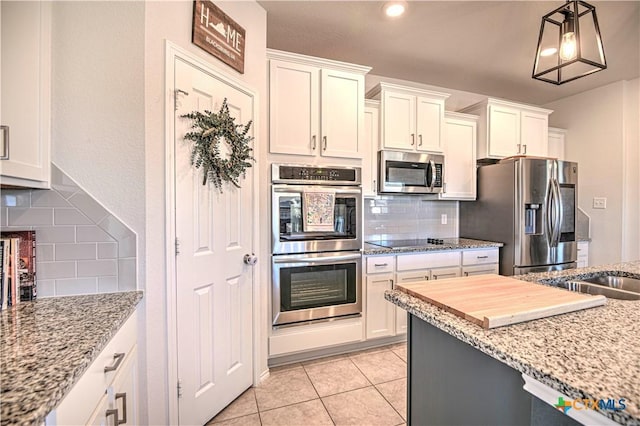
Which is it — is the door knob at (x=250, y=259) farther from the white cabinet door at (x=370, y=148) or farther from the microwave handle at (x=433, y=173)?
the microwave handle at (x=433, y=173)

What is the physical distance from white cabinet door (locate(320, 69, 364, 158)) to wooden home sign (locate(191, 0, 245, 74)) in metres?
0.75

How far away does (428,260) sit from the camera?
9.00ft

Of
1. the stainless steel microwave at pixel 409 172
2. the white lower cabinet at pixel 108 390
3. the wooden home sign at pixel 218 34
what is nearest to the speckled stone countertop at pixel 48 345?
the white lower cabinet at pixel 108 390

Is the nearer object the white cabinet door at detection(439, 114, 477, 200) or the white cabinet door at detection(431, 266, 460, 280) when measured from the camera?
the white cabinet door at detection(431, 266, 460, 280)

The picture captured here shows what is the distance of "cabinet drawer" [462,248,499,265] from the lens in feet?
9.52

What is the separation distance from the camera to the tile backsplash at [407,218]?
10.5 feet

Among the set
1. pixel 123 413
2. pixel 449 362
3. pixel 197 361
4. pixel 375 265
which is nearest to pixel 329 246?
pixel 375 265

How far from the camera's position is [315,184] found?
2.37 m

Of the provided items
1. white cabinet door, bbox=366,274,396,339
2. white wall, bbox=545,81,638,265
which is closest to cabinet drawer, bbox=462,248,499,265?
white cabinet door, bbox=366,274,396,339

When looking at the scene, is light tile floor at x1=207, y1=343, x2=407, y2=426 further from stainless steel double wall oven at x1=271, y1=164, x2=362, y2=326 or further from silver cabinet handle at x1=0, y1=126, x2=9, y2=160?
silver cabinet handle at x1=0, y1=126, x2=9, y2=160

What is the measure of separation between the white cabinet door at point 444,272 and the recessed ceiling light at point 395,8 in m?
2.13

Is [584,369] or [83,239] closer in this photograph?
[584,369]

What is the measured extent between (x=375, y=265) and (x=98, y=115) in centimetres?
210

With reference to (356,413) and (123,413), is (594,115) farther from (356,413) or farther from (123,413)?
(123,413)
